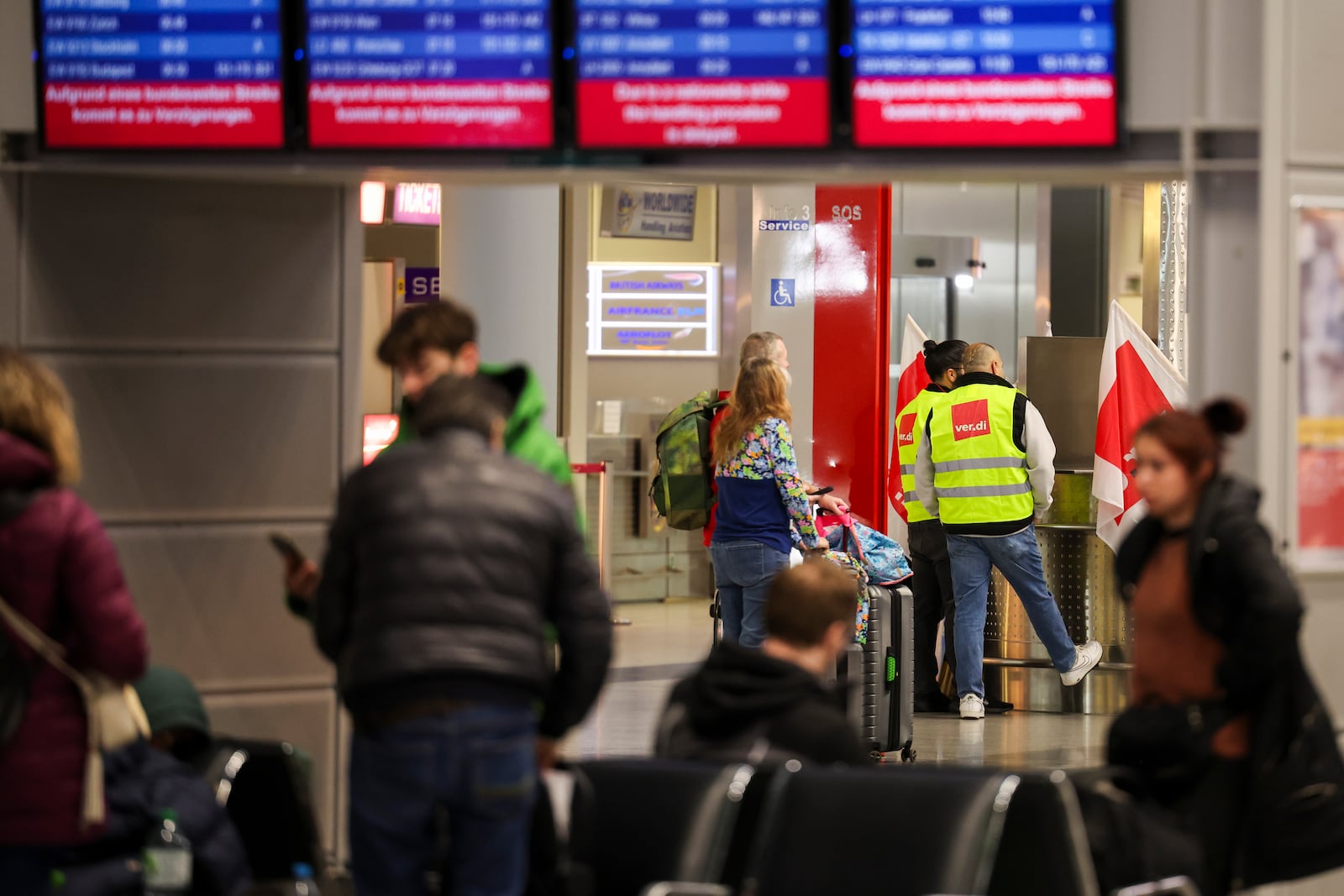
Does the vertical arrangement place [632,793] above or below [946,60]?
below

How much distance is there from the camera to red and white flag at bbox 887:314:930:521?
30.0ft

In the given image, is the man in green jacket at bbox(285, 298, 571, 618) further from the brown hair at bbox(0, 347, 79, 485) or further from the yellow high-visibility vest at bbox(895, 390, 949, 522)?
the yellow high-visibility vest at bbox(895, 390, 949, 522)

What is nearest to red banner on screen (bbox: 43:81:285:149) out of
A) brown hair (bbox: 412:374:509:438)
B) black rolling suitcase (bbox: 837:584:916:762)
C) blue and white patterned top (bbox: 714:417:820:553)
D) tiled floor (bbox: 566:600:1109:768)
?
brown hair (bbox: 412:374:509:438)

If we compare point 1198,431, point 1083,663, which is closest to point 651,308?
point 1083,663

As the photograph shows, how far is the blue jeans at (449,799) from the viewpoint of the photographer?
3152 millimetres

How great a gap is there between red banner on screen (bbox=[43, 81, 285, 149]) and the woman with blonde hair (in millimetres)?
2828

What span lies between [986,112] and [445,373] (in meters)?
1.54

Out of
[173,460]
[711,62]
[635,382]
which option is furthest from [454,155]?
[635,382]

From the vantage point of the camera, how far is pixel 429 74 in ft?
13.9

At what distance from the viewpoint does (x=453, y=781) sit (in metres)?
3.15

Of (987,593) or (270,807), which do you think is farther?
(987,593)

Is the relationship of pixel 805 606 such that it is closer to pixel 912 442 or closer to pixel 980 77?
pixel 980 77

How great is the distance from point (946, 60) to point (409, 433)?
5.16ft

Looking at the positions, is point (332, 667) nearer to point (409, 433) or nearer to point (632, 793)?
point (409, 433)
